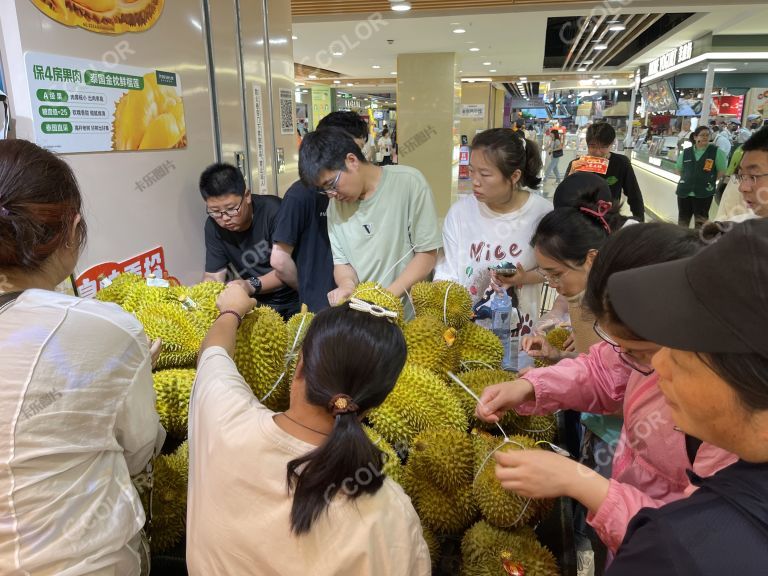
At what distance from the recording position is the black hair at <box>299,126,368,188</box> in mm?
2217

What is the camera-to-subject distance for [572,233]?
163cm

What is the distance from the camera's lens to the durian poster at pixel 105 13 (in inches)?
75.4

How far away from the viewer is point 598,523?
3.32 ft

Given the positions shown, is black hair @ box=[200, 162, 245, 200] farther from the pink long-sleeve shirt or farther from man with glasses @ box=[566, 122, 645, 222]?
man with glasses @ box=[566, 122, 645, 222]

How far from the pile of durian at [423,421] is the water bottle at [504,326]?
0.32 m

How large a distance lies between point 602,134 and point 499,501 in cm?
414

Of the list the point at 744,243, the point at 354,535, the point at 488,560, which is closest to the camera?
the point at 744,243

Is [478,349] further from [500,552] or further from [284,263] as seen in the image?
[284,263]

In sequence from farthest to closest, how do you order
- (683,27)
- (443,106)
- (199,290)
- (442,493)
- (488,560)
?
(443,106), (683,27), (199,290), (442,493), (488,560)

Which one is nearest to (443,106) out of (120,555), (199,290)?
(199,290)

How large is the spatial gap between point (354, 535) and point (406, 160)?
30.7 ft

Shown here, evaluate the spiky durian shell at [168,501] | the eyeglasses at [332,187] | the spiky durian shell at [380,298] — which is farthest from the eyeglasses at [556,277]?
the spiky durian shell at [168,501]

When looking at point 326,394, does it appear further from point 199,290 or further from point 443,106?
point 443,106

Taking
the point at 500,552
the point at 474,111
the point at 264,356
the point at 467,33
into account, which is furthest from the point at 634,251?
the point at 474,111
